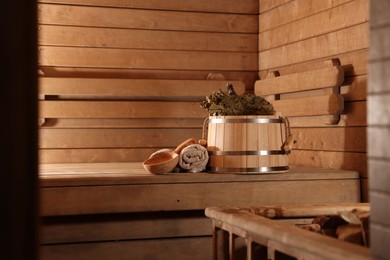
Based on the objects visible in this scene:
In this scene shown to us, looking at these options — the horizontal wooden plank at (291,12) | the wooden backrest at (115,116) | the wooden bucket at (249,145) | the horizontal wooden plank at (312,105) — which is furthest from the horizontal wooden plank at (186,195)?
the wooden backrest at (115,116)

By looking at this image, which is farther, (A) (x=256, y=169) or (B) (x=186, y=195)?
(A) (x=256, y=169)

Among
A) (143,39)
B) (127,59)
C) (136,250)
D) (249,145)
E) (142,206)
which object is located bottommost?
(136,250)

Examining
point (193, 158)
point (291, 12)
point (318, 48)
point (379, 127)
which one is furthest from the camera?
point (291, 12)

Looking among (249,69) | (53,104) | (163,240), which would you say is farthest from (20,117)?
(249,69)

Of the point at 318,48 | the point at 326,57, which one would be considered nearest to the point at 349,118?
the point at 326,57

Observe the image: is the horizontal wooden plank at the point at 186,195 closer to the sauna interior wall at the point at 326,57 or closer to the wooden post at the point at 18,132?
the sauna interior wall at the point at 326,57

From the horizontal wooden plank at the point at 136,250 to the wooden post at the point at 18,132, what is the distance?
2388 mm

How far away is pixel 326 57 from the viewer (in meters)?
4.38

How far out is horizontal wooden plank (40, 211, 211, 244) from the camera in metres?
3.65

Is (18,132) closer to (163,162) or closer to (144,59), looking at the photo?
(163,162)

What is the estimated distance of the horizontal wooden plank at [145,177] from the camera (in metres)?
3.62

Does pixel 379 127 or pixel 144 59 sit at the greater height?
pixel 144 59

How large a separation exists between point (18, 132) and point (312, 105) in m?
3.26

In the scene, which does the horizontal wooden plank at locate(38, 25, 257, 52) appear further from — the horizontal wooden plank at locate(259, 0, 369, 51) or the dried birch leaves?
the dried birch leaves
